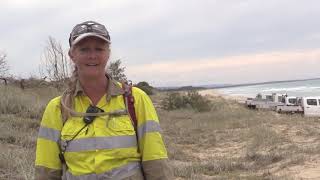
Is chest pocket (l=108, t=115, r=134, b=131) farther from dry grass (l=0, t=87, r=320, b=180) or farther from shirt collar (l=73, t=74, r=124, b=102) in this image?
dry grass (l=0, t=87, r=320, b=180)

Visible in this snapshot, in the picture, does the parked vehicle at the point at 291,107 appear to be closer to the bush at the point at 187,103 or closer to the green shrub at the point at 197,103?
the green shrub at the point at 197,103

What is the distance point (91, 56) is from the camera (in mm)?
2652

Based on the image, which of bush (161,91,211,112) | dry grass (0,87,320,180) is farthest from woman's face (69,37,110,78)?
bush (161,91,211,112)

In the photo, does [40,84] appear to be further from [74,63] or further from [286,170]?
[74,63]

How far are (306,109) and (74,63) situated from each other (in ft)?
86.2

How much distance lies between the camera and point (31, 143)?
1036 centimetres

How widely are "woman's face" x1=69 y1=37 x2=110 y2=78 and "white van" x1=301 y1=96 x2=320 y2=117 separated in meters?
25.6

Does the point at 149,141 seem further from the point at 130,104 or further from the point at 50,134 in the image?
the point at 50,134

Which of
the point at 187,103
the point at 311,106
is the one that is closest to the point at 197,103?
the point at 187,103

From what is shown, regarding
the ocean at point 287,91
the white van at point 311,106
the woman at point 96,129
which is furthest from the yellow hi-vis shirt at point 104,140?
the ocean at point 287,91

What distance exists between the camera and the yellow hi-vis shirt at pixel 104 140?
2.53 meters

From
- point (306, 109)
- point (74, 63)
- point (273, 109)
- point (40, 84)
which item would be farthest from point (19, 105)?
point (273, 109)

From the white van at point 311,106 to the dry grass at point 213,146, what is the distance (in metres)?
5.27

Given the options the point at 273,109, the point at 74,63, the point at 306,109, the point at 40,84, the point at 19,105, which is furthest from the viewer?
the point at 273,109
